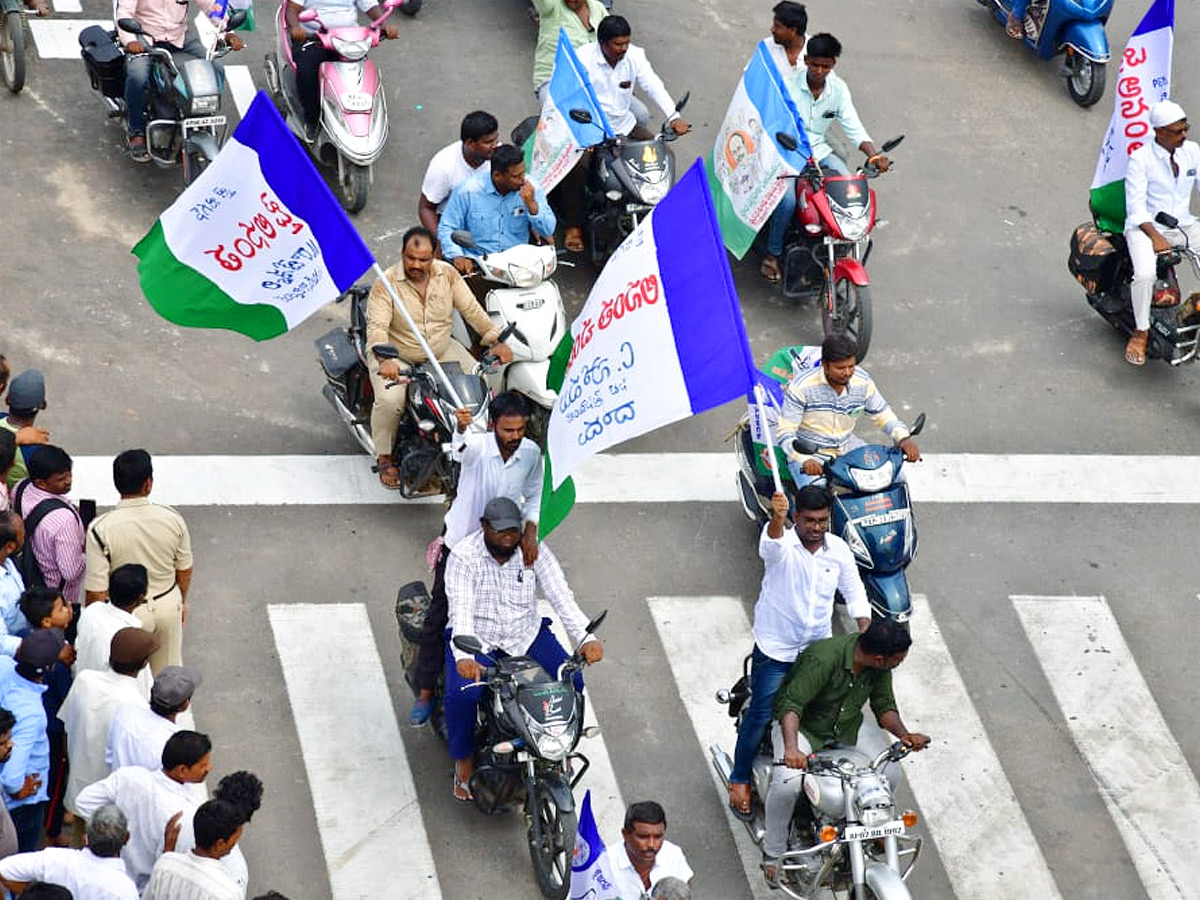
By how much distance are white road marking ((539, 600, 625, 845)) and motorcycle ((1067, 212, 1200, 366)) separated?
5.37 meters

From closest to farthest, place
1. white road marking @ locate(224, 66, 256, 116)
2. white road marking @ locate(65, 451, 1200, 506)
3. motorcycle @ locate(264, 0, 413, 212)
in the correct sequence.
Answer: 1. white road marking @ locate(65, 451, 1200, 506)
2. motorcycle @ locate(264, 0, 413, 212)
3. white road marking @ locate(224, 66, 256, 116)

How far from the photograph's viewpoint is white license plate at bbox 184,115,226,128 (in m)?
14.9

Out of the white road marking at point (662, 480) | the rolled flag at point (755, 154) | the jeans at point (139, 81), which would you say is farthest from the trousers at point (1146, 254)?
the jeans at point (139, 81)

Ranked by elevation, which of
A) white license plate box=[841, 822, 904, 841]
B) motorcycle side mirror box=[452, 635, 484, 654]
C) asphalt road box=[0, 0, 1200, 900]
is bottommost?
asphalt road box=[0, 0, 1200, 900]

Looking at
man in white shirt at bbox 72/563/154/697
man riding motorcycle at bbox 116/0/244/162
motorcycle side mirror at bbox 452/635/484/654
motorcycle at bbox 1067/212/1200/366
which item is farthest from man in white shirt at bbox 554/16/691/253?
man in white shirt at bbox 72/563/154/697

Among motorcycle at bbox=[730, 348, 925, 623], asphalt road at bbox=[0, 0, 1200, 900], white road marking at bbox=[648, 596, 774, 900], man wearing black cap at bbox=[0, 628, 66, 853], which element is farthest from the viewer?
motorcycle at bbox=[730, 348, 925, 623]

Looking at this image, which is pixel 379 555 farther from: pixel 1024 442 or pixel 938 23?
pixel 938 23

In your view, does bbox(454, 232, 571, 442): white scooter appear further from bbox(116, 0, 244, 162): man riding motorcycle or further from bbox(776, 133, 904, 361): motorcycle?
bbox(116, 0, 244, 162): man riding motorcycle

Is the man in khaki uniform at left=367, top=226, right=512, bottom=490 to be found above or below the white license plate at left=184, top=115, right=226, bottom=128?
above

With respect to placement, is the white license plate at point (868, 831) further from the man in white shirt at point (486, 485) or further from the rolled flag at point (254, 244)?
the rolled flag at point (254, 244)

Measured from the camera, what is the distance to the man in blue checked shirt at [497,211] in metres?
13.4

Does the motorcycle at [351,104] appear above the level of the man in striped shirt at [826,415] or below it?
below

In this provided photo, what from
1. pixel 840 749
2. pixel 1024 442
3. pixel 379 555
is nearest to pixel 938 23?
pixel 1024 442

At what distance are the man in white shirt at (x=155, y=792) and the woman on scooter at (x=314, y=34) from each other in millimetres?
7525
